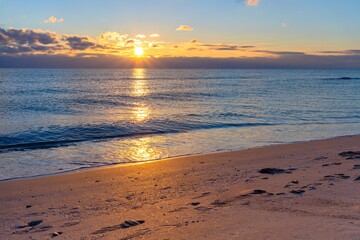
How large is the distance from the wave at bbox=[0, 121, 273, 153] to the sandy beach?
6.23 meters

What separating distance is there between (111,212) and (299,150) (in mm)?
8620

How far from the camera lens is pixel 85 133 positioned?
64.3 feet

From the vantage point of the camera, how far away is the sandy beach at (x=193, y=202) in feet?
18.6

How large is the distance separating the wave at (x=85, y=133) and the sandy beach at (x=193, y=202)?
20.4 ft

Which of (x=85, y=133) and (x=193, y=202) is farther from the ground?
(x=193, y=202)

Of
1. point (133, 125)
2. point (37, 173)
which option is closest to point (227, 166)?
point (37, 173)

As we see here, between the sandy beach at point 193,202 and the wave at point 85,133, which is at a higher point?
the sandy beach at point 193,202

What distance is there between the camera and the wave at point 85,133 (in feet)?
54.1

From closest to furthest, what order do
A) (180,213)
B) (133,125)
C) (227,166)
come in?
(180,213) < (227,166) < (133,125)

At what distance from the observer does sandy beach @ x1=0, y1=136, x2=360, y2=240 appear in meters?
5.68

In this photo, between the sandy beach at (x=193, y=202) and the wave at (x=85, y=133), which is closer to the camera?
the sandy beach at (x=193, y=202)

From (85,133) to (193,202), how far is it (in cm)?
1323

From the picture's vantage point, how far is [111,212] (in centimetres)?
687

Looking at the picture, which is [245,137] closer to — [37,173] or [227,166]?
[227,166]
